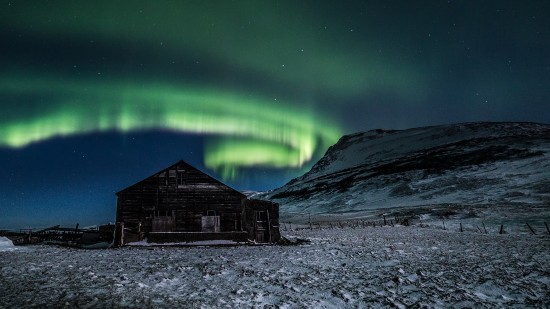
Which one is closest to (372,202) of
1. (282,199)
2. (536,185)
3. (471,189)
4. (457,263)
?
(471,189)

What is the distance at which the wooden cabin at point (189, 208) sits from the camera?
96.5 feet

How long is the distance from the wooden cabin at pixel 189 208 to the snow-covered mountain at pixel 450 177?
58.9 meters

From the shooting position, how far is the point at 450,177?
108 m

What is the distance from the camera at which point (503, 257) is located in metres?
16.6

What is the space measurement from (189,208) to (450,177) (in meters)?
101

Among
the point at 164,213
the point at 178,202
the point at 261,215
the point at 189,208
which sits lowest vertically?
the point at 261,215

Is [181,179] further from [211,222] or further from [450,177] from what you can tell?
[450,177]

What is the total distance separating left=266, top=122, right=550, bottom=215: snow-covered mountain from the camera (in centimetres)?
8444

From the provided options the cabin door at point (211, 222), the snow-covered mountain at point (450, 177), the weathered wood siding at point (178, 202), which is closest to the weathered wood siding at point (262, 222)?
the weathered wood siding at point (178, 202)

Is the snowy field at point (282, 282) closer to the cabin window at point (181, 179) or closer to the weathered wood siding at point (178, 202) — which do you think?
the weathered wood siding at point (178, 202)

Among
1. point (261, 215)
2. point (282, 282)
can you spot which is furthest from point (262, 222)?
point (282, 282)

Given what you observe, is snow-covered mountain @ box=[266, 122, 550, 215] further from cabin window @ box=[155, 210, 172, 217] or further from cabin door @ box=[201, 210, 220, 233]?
cabin window @ box=[155, 210, 172, 217]

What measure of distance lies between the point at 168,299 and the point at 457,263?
12552mm

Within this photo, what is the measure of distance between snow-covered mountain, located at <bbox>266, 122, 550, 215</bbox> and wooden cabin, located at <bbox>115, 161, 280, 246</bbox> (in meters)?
58.9
